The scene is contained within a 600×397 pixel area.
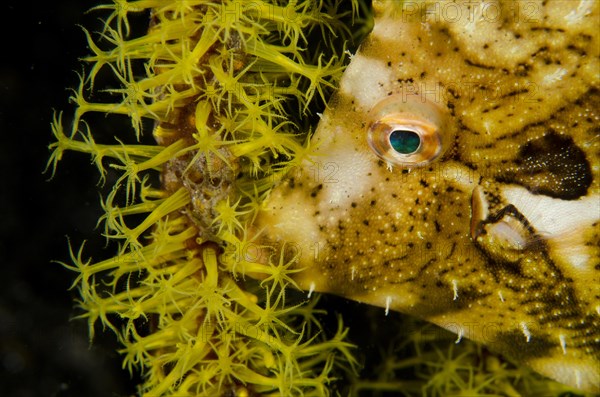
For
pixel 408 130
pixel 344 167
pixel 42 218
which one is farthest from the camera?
pixel 42 218

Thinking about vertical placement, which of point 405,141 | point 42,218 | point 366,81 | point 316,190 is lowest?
point 42,218

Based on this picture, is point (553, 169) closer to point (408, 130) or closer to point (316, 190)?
point (408, 130)

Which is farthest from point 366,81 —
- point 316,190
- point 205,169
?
point 205,169

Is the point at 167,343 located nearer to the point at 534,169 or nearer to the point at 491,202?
the point at 491,202

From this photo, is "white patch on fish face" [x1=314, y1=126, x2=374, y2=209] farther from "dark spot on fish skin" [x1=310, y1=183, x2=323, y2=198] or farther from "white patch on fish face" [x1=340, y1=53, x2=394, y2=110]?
"white patch on fish face" [x1=340, y1=53, x2=394, y2=110]

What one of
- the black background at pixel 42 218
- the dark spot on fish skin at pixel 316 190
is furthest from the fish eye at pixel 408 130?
the black background at pixel 42 218

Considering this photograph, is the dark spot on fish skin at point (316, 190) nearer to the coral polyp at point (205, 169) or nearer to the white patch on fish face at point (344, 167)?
the white patch on fish face at point (344, 167)

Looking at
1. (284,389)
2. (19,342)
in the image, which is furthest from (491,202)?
(19,342)

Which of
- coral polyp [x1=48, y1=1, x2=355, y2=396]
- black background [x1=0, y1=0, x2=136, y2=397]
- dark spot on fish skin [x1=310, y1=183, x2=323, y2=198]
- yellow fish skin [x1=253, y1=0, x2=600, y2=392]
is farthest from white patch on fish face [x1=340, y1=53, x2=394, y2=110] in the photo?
black background [x1=0, y1=0, x2=136, y2=397]
